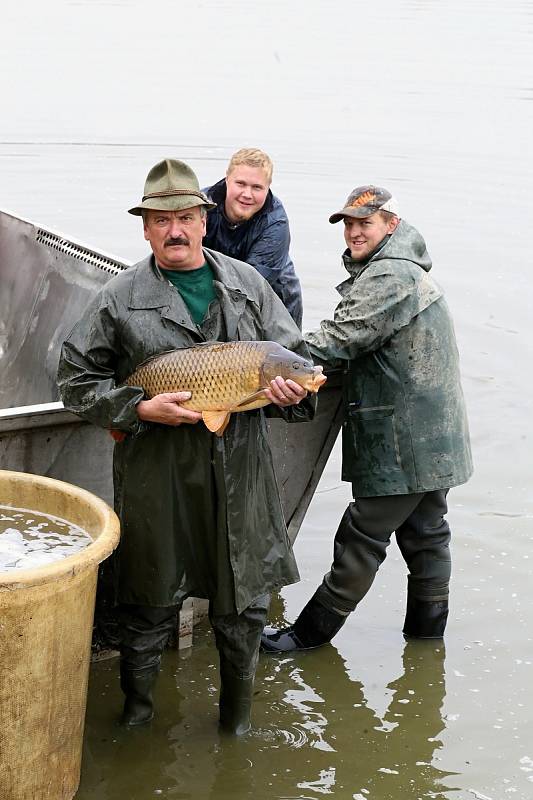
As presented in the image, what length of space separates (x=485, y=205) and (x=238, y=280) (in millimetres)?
10452

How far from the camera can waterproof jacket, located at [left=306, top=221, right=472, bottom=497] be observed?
5.21 metres

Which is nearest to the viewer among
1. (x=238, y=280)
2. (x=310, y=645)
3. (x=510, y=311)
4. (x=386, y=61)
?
(x=238, y=280)

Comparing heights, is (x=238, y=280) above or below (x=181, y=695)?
above

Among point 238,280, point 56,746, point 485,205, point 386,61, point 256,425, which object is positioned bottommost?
point 56,746

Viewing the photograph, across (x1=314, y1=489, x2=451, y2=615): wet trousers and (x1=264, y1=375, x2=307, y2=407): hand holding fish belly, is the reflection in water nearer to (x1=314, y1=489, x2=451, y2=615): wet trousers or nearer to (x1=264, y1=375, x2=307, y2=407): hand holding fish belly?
(x1=314, y1=489, x2=451, y2=615): wet trousers

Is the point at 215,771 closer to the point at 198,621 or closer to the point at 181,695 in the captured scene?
the point at 181,695

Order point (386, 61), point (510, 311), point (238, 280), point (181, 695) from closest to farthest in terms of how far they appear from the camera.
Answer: point (238, 280), point (181, 695), point (510, 311), point (386, 61)

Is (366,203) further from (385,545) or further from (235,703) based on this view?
(235,703)

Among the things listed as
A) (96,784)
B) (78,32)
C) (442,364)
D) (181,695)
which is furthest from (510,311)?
(78,32)

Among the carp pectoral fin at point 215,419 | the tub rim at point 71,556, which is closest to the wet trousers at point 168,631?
the tub rim at point 71,556

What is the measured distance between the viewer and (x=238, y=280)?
15.1 feet

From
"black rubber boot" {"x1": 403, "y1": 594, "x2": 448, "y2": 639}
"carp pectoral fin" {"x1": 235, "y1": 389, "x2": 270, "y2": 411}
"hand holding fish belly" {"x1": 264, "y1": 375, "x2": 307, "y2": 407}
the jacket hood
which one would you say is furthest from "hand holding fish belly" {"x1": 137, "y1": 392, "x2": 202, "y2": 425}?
"black rubber boot" {"x1": 403, "y1": 594, "x2": 448, "y2": 639}

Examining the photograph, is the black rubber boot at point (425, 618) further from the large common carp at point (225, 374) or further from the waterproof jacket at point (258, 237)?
the large common carp at point (225, 374)

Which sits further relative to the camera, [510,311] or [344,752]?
[510,311]
